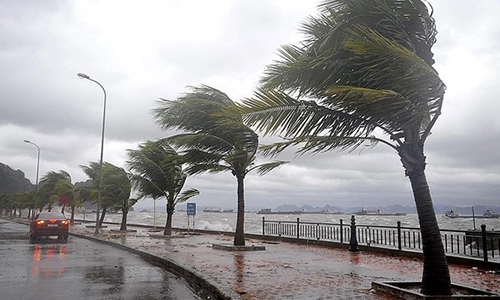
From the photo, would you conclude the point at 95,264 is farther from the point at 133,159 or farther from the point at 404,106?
the point at 133,159

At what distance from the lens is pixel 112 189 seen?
3041 centimetres

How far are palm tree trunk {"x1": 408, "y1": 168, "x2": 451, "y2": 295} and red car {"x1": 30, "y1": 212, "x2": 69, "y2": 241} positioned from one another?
22.0 metres

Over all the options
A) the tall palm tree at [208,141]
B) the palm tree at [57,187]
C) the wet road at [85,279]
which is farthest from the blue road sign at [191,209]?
the palm tree at [57,187]

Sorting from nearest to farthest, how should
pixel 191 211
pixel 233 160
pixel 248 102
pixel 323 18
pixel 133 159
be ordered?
pixel 248 102
pixel 323 18
pixel 233 160
pixel 133 159
pixel 191 211

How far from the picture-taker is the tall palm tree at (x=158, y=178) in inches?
992

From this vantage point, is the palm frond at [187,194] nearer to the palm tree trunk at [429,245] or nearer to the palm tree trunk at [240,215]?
the palm tree trunk at [240,215]

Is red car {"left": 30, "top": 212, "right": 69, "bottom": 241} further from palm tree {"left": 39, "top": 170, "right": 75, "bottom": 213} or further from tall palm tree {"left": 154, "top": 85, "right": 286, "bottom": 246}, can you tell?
palm tree {"left": 39, "top": 170, "right": 75, "bottom": 213}

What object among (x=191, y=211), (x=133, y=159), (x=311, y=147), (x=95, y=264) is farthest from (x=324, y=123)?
(x=191, y=211)

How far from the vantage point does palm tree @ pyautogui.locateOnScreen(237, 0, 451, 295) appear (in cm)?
728

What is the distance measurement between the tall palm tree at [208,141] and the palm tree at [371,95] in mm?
8114

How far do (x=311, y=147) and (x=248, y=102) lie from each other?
1515 mm

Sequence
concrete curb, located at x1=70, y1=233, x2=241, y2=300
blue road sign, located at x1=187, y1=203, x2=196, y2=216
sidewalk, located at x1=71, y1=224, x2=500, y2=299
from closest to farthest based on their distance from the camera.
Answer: concrete curb, located at x1=70, y1=233, x2=241, y2=300 < sidewalk, located at x1=71, y1=224, x2=500, y2=299 < blue road sign, located at x1=187, y1=203, x2=196, y2=216

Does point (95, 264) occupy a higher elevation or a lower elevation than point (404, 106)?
lower

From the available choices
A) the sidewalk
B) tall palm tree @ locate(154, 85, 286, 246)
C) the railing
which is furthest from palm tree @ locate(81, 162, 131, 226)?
the sidewalk
